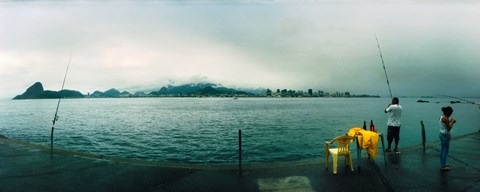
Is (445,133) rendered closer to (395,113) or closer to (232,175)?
(395,113)

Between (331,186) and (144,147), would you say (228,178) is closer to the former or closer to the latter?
(331,186)

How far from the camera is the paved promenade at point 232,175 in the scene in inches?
249

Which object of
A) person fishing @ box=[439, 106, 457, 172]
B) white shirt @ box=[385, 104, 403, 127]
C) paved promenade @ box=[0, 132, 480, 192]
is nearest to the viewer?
paved promenade @ box=[0, 132, 480, 192]

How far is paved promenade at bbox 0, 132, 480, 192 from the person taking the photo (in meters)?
6.33

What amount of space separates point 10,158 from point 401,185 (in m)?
11.9

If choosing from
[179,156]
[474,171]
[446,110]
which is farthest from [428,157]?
[179,156]

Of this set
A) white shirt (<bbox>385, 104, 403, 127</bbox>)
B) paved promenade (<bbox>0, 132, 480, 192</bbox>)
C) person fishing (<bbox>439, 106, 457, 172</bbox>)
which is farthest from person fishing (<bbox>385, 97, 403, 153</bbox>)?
person fishing (<bbox>439, 106, 457, 172</bbox>)

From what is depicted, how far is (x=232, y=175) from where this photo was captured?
7.27 m

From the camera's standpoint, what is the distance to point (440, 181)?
6.60 m

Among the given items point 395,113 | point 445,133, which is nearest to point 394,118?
point 395,113

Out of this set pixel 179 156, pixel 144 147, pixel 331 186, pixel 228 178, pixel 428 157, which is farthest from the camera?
pixel 144 147


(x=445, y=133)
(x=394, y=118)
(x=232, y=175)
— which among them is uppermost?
(x=394, y=118)

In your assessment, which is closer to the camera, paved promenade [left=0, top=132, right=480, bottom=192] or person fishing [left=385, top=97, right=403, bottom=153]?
paved promenade [left=0, top=132, right=480, bottom=192]

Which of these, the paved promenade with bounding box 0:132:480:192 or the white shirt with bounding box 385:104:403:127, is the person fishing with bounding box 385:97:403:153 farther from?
the paved promenade with bounding box 0:132:480:192
